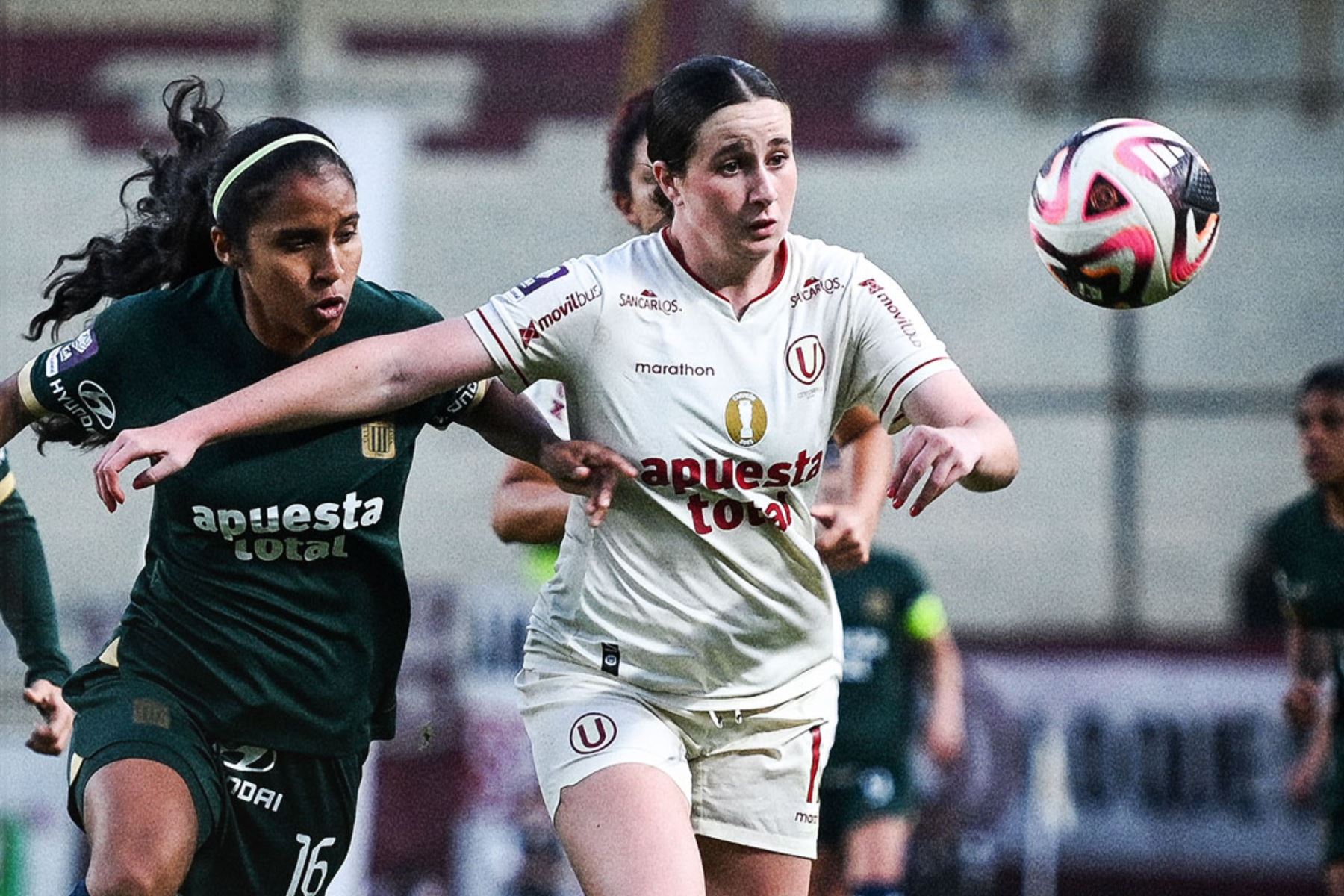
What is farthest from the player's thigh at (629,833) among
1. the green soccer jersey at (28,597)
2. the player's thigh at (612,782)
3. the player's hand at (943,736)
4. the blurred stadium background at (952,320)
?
the blurred stadium background at (952,320)

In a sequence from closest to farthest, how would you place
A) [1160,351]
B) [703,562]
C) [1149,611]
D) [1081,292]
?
1. [703,562]
2. [1081,292]
3. [1149,611]
4. [1160,351]

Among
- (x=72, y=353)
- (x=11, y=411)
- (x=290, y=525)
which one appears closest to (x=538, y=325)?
(x=290, y=525)

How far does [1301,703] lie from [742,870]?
342cm

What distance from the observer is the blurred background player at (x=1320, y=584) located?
6.80 meters

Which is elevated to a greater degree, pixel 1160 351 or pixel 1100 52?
pixel 1100 52

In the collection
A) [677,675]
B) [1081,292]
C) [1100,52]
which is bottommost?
[677,675]

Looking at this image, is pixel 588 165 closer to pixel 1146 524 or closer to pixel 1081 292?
pixel 1146 524

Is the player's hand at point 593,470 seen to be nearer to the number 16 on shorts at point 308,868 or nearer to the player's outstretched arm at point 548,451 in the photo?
the player's outstretched arm at point 548,451

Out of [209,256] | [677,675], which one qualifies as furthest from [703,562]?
[209,256]

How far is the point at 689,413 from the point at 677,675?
51cm

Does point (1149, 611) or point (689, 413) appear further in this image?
point (1149, 611)

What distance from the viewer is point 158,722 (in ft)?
12.3

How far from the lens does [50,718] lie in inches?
166

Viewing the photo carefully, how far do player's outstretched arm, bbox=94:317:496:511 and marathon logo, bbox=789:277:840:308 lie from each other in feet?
1.98
